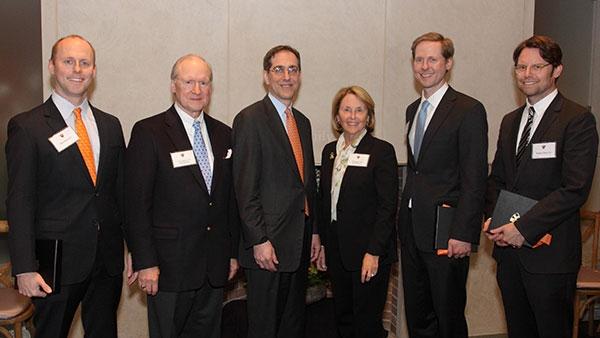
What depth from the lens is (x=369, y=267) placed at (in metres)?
3.00

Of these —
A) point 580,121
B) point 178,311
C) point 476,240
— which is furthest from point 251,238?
point 580,121

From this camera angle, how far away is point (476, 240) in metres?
2.82

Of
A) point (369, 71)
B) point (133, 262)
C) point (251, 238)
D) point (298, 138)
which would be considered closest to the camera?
point (133, 262)

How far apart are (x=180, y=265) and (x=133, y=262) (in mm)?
214

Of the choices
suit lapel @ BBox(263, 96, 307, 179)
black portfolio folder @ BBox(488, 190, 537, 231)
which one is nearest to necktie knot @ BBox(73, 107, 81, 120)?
suit lapel @ BBox(263, 96, 307, 179)

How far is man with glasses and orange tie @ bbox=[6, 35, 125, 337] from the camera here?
2377 millimetres

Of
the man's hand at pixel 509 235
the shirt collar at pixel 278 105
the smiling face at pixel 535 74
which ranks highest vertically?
the smiling face at pixel 535 74

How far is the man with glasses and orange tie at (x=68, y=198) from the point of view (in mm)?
2377

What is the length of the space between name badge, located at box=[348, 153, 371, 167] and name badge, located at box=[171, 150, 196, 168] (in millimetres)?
890

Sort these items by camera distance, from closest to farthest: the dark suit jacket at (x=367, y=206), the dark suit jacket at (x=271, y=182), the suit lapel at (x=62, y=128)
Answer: the suit lapel at (x=62, y=128)
the dark suit jacket at (x=271, y=182)
the dark suit jacket at (x=367, y=206)

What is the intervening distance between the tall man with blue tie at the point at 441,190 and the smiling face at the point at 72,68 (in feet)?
5.34

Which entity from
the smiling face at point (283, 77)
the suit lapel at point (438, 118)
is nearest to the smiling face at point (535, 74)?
the suit lapel at point (438, 118)

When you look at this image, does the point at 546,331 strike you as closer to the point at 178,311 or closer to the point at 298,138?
the point at 298,138

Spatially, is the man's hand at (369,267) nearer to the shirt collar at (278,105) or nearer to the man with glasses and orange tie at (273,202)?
the man with glasses and orange tie at (273,202)
